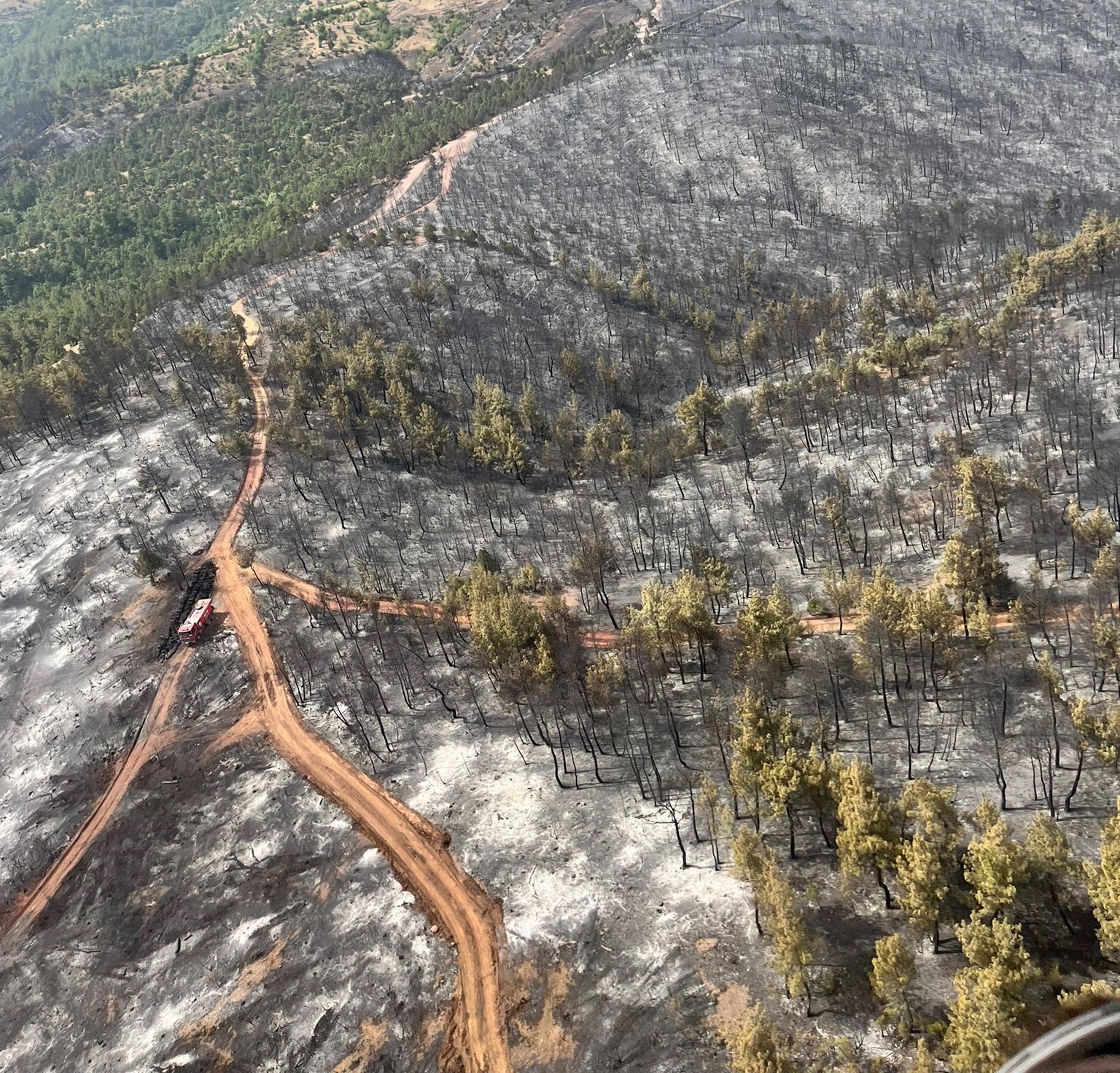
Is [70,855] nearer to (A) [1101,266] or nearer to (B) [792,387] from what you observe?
(B) [792,387]

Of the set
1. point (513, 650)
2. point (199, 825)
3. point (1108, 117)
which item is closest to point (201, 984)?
point (199, 825)

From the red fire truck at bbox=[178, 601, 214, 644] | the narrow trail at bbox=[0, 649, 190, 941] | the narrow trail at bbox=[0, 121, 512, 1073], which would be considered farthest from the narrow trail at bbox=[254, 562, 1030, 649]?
the narrow trail at bbox=[0, 649, 190, 941]

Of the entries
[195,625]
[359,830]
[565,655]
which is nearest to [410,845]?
[359,830]

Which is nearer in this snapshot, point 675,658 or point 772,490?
point 675,658

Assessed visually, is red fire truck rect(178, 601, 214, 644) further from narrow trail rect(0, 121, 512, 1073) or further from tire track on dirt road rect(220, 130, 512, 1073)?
tire track on dirt road rect(220, 130, 512, 1073)

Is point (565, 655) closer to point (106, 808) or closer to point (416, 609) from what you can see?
point (416, 609)

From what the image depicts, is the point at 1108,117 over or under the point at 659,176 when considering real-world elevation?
under
